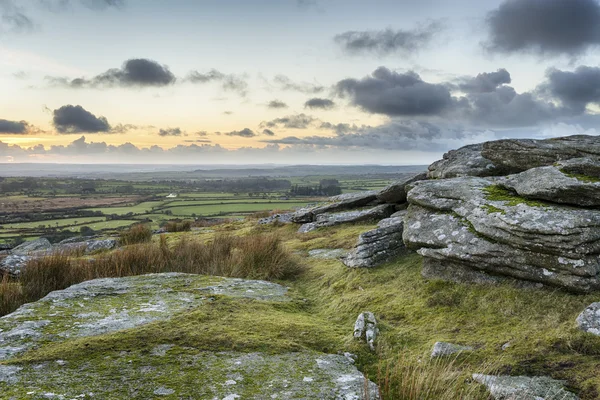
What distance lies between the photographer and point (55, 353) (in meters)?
Result: 4.36

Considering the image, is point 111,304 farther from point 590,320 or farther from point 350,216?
point 350,216

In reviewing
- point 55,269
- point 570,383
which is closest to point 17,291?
point 55,269

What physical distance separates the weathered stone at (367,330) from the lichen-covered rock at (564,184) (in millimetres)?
4543

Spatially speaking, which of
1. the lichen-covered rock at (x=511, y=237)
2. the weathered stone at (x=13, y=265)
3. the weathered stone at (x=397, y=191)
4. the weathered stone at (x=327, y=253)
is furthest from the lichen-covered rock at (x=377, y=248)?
the weathered stone at (x=13, y=265)

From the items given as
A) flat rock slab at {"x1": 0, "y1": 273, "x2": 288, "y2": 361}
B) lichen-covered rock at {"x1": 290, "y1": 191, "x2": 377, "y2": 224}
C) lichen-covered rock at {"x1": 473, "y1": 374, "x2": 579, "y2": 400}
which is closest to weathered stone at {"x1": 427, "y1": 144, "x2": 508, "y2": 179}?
lichen-covered rock at {"x1": 290, "y1": 191, "x2": 377, "y2": 224}

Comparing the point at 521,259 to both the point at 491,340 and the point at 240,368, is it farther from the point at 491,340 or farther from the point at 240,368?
the point at 240,368

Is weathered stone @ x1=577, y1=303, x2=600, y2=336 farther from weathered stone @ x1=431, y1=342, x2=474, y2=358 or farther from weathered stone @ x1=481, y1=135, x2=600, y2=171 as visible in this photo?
weathered stone @ x1=481, y1=135, x2=600, y2=171

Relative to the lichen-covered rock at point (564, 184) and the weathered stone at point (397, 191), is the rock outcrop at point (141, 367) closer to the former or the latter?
the lichen-covered rock at point (564, 184)

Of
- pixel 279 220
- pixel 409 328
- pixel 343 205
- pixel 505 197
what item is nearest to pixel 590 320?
pixel 409 328

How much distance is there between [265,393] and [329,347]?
171cm

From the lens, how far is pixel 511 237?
672 centimetres

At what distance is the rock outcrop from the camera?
3684 mm

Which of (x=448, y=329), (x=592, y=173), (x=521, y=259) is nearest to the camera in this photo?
(x=448, y=329)

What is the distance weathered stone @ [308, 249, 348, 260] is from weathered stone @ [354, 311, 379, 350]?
5.93 meters
